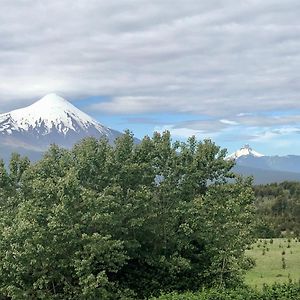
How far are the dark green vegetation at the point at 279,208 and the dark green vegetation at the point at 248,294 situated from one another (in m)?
20.9

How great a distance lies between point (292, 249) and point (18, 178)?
2304 cm

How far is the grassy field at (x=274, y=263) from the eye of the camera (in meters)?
39.9

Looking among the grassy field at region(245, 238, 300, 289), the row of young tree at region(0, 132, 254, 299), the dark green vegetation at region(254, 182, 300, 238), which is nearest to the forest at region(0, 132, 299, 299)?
the row of young tree at region(0, 132, 254, 299)

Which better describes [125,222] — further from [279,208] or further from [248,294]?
[279,208]

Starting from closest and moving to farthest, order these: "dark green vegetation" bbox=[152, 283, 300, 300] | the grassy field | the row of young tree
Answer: "dark green vegetation" bbox=[152, 283, 300, 300]
the row of young tree
the grassy field

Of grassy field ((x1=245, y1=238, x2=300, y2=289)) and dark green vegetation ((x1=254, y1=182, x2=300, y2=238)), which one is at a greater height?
dark green vegetation ((x1=254, y1=182, x2=300, y2=238))

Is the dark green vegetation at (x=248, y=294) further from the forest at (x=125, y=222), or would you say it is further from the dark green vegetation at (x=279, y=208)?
the dark green vegetation at (x=279, y=208)

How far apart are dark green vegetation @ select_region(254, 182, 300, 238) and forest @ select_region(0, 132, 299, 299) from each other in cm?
1767

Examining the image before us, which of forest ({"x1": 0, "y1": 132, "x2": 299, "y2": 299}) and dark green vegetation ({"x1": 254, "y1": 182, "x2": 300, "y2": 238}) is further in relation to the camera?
dark green vegetation ({"x1": 254, "y1": 182, "x2": 300, "y2": 238})

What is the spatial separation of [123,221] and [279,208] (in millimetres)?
54443

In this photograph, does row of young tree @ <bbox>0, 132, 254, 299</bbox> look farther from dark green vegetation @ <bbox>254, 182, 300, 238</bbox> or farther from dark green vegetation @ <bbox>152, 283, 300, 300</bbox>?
dark green vegetation @ <bbox>254, 182, 300, 238</bbox>

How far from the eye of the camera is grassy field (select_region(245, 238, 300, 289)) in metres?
39.9

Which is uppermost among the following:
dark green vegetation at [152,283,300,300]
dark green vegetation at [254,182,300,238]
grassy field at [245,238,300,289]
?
dark green vegetation at [254,182,300,238]

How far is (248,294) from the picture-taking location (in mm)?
33688
